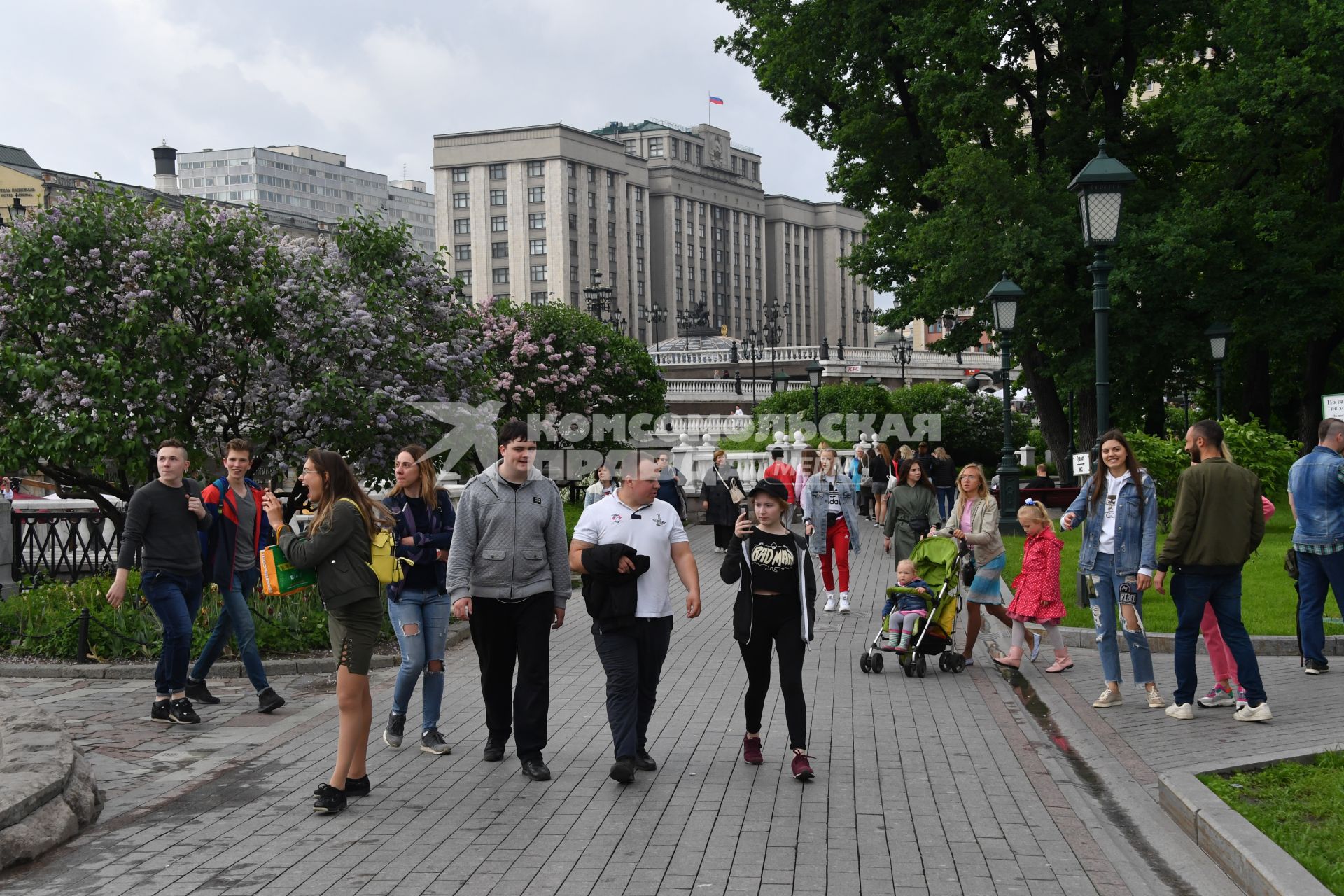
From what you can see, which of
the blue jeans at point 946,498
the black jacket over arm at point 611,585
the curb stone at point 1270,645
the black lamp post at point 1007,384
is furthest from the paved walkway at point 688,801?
the blue jeans at point 946,498

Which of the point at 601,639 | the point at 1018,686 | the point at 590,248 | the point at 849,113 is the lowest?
the point at 1018,686

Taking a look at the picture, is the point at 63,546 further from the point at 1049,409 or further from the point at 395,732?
the point at 1049,409

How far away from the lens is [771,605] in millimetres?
7289

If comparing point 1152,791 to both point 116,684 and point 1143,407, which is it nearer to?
point 116,684

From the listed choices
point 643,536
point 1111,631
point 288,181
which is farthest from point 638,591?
point 288,181

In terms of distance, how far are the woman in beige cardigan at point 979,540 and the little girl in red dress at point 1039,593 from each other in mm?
249

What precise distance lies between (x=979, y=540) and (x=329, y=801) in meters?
6.13

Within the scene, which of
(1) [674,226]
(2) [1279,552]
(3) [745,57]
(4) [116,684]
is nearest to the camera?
(4) [116,684]

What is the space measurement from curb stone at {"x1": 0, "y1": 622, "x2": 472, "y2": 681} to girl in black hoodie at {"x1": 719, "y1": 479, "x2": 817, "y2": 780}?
384cm

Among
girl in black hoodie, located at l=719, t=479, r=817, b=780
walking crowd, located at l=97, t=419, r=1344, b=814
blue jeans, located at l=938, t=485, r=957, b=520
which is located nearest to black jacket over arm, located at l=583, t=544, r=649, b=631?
walking crowd, located at l=97, t=419, r=1344, b=814

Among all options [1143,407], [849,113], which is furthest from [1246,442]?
[849,113]

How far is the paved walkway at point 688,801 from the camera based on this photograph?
554 centimetres

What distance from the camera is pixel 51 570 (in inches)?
622

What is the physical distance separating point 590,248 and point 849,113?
352 ft
